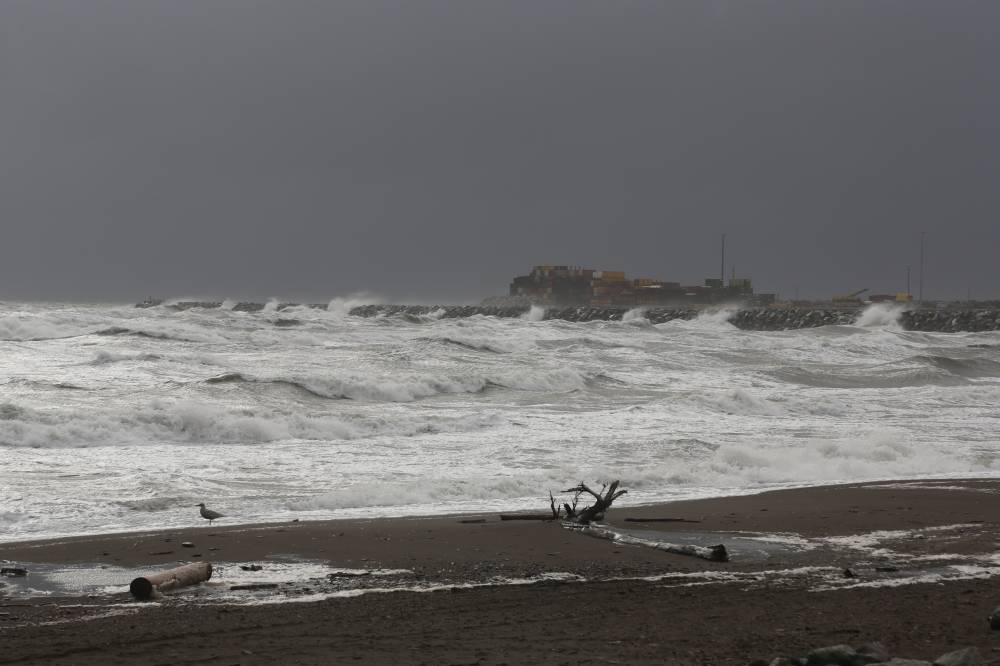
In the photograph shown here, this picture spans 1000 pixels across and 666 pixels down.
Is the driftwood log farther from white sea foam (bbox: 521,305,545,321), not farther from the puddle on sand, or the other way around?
white sea foam (bbox: 521,305,545,321)

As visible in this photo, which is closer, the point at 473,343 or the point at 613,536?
the point at 613,536

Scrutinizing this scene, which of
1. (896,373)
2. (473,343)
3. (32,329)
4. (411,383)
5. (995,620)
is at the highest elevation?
(32,329)

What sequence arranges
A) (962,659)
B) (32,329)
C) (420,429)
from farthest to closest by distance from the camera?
(32,329), (420,429), (962,659)

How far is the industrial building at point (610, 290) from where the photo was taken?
300 ft

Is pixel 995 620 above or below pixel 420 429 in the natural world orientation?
below

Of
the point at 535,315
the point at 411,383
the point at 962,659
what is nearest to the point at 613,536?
the point at 962,659

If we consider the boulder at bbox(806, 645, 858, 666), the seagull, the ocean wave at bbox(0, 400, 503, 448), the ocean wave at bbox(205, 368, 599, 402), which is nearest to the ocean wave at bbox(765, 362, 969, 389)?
the ocean wave at bbox(205, 368, 599, 402)

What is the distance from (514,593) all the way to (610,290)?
9370 centimetres

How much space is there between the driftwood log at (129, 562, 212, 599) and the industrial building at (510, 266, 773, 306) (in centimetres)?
8384

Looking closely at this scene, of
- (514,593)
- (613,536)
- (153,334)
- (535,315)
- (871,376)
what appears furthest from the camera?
(535,315)

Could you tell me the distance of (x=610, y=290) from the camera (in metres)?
98.7

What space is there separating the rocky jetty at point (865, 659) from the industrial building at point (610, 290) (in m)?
84.8

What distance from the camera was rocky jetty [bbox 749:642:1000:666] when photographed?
4.00m

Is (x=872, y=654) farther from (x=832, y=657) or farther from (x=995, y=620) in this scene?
(x=995, y=620)
